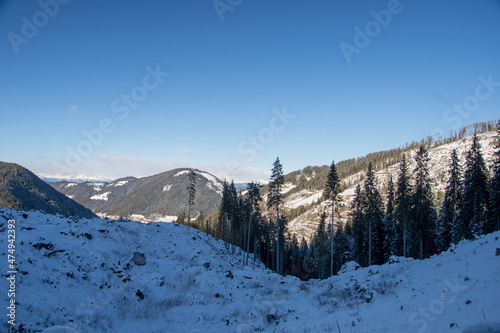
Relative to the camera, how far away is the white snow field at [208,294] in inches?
324

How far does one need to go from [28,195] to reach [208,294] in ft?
631

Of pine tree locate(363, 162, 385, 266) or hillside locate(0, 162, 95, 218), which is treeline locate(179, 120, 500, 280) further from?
hillside locate(0, 162, 95, 218)

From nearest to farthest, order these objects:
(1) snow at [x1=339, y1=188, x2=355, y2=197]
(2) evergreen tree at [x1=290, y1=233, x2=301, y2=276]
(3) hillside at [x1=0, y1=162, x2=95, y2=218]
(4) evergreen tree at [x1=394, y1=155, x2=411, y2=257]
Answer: (4) evergreen tree at [x1=394, y1=155, x2=411, y2=257] < (2) evergreen tree at [x1=290, y1=233, x2=301, y2=276] < (1) snow at [x1=339, y1=188, x2=355, y2=197] < (3) hillside at [x1=0, y1=162, x2=95, y2=218]

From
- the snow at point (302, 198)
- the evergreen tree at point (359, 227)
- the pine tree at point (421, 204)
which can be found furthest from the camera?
the snow at point (302, 198)

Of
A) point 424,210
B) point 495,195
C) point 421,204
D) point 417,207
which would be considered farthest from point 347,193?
point 495,195

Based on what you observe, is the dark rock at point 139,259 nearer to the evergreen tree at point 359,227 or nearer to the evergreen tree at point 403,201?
the evergreen tree at point 359,227

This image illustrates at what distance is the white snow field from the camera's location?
823 cm

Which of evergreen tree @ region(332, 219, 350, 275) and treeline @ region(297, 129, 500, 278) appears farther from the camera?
evergreen tree @ region(332, 219, 350, 275)

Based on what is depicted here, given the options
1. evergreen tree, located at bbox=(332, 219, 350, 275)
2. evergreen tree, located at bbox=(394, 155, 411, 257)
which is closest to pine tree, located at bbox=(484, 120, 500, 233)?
evergreen tree, located at bbox=(394, 155, 411, 257)

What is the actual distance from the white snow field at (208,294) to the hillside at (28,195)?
14540 centimetres

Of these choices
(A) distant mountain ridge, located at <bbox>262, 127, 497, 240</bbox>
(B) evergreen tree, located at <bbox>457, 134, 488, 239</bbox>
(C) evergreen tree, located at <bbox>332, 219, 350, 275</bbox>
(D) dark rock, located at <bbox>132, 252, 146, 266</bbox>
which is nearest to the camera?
(D) dark rock, located at <bbox>132, 252, 146, 266</bbox>

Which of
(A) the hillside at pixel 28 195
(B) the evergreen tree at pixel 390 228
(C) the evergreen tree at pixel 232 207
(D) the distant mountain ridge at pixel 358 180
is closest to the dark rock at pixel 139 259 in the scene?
(C) the evergreen tree at pixel 232 207

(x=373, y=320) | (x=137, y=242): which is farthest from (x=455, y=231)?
(x=137, y=242)

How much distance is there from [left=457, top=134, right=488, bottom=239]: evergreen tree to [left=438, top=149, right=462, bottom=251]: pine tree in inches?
64.0
